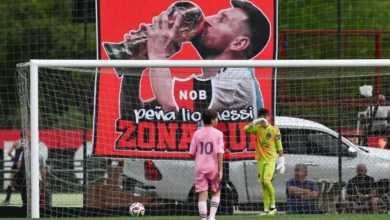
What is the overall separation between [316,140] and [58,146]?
5.60 metres

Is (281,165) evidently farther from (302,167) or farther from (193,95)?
(193,95)

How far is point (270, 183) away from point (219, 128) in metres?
1.94

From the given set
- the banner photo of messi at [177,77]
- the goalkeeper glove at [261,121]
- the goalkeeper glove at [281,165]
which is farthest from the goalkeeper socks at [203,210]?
the banner photo of messi at [177,77]

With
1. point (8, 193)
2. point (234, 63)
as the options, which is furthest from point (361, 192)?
point (8, 193)

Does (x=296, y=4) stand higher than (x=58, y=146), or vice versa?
(x=296, y=4)

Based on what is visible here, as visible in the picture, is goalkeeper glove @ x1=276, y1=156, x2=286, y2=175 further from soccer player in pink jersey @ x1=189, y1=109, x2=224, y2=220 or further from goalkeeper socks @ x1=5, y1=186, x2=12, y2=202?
goalkeeper socks @ x1=5, y1=186, x2=12, y2=202

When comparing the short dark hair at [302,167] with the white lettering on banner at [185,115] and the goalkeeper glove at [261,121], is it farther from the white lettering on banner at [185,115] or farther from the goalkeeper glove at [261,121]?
the goalkeeper glove at [261,121]

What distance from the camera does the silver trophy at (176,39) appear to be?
19.5 m

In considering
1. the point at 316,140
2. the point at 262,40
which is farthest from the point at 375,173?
the point at 262,40

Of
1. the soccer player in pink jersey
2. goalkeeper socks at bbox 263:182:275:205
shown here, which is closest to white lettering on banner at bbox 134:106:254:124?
goalkeeper socks at bbox 263:182:275:205

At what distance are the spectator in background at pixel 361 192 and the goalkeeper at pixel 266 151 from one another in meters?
1.64

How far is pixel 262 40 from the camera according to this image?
1956 centimetres

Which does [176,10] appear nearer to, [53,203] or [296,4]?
[53,203]

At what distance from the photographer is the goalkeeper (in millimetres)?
17500
